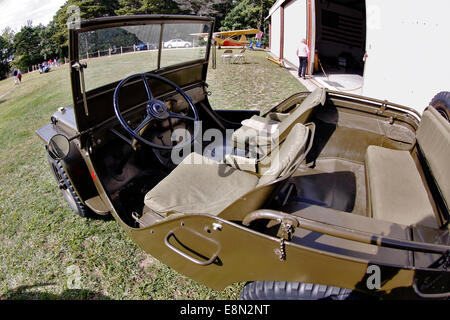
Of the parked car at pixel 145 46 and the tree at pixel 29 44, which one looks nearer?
the parked car at pixel 145 46

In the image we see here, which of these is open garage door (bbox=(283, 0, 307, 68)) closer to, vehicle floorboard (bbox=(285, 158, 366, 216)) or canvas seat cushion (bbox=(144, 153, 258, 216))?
vehicle floorboard (bbox=(285, 158, 366, 216))

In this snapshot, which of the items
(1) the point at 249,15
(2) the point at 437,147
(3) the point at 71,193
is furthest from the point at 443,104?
(1) the point at 249,15

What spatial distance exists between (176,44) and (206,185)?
1579 mm

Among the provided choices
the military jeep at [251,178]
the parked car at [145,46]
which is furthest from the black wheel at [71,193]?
the parked car at [145,46]

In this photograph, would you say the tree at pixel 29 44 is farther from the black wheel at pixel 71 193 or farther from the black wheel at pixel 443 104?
the black wheel at pixel 443 104

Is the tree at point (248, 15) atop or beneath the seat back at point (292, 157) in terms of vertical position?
atop

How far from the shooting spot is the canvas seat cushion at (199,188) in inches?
85.5

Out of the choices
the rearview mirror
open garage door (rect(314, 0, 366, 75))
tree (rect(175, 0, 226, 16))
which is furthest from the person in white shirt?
the rearview mirror

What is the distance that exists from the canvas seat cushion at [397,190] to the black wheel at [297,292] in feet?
2.23

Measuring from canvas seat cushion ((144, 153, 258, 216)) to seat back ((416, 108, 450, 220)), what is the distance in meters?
1.34

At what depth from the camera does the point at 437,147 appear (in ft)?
7.24
